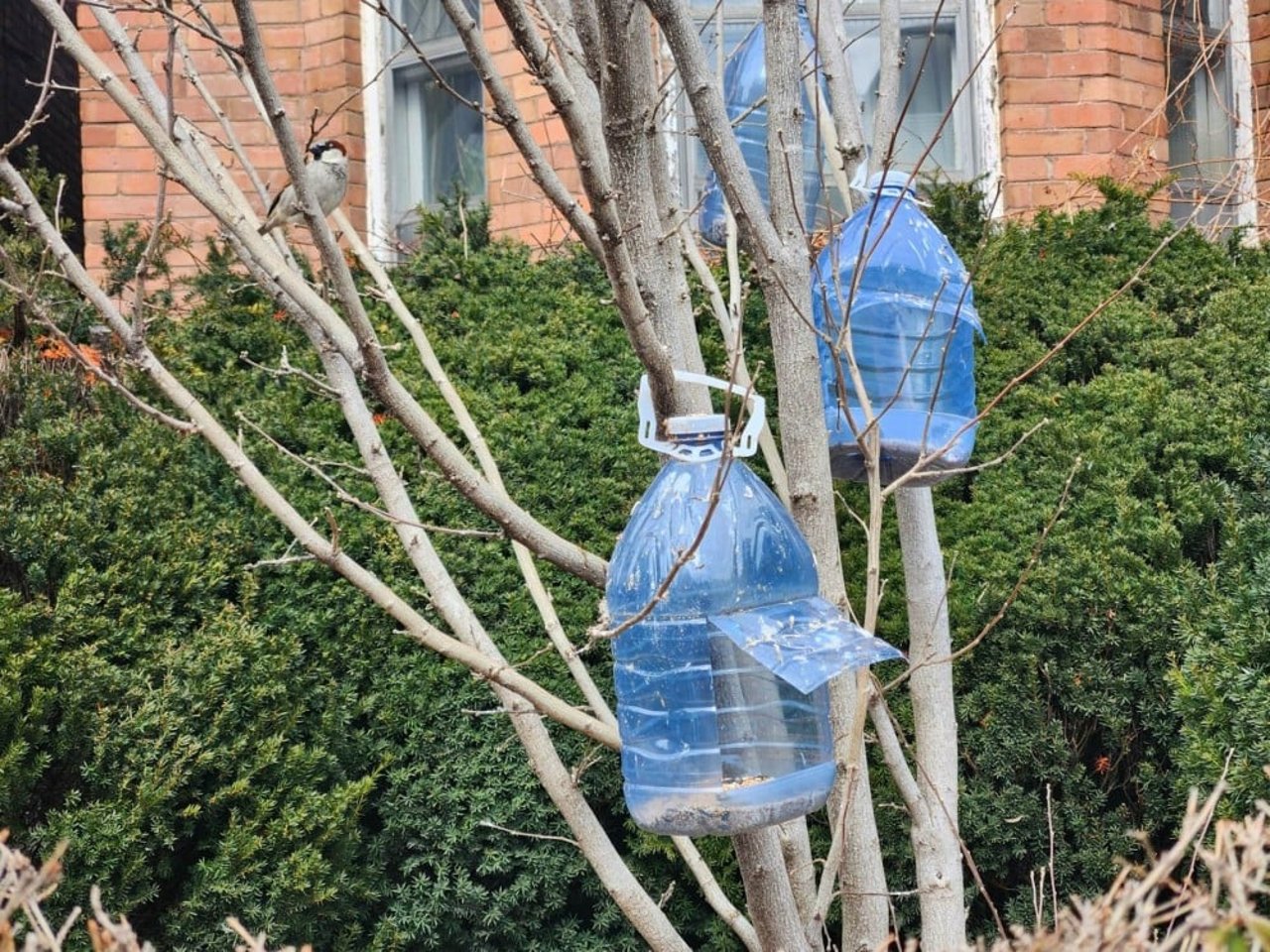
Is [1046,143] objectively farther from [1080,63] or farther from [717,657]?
[717,657]

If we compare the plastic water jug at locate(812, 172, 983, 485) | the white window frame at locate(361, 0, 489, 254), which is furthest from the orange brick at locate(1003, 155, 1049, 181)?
the plastic water jug at locate(812, 172, 983, 485)

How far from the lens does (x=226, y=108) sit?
246 inches

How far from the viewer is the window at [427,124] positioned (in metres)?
6.53

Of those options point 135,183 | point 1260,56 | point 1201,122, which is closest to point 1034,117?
point 1201,122

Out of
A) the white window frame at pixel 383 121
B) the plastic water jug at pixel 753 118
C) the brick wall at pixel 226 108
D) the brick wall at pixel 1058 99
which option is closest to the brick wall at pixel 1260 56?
the brick wall at pixel 1058 99

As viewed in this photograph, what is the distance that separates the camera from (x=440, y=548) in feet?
Answer: 14.0

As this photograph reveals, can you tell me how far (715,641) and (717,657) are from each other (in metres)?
0.03

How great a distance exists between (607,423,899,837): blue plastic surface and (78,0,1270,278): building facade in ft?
11.7

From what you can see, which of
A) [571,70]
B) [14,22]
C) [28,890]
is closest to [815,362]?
[571,70]

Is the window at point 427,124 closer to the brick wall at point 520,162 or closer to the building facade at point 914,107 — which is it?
the building facade at point 914,107

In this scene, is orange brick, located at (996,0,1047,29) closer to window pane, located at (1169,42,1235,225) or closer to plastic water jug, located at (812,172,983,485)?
window pane, located at (1169,42,1235,225)

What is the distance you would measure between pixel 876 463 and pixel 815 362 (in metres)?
0.20

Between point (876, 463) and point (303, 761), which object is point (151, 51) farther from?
point (876, 463)

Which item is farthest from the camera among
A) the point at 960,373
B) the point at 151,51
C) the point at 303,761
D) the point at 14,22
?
the point at 14,22
